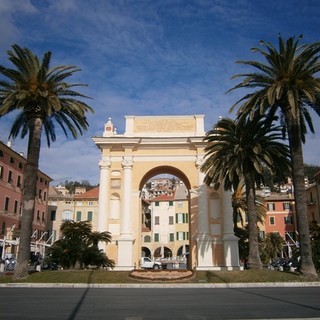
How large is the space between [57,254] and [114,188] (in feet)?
33.3

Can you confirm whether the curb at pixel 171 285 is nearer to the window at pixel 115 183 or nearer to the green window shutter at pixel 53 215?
the window at pixel 115 183

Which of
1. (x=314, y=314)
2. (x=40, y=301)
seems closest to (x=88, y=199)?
(x=40, y=301)

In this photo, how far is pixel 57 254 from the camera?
2753 centimetres

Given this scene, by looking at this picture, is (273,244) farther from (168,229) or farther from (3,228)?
(3,228)

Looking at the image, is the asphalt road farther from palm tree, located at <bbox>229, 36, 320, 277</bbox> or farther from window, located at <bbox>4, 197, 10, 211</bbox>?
window, located at <bbox>4, 197, 10, 211</bbox>

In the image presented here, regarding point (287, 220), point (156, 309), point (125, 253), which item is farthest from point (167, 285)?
point (287, 220)

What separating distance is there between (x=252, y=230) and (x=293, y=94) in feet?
34.0

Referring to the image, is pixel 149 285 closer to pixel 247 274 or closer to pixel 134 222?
pixel 247 274

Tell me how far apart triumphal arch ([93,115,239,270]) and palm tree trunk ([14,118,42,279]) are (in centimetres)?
1117

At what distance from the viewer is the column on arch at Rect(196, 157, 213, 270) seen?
32900 mm

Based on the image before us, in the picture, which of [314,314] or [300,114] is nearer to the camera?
[314,314]

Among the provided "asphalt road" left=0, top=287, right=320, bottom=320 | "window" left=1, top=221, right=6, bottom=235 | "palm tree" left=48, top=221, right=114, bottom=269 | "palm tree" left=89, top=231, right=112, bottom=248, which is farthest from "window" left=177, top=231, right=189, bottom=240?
"asphalt road" left=0, top=287, right=320, bottom=320

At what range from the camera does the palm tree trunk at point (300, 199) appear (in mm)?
22547

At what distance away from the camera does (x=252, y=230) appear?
2738 cm
